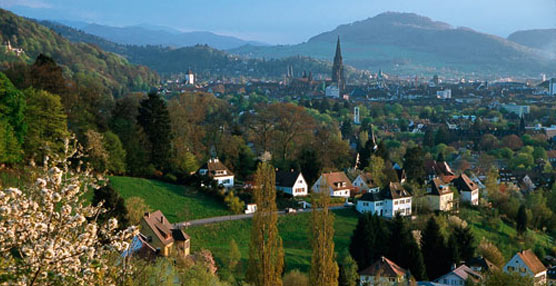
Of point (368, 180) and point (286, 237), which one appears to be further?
point (368, 180)

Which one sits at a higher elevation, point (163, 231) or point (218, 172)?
point (163, 231)

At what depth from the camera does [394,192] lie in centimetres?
3850

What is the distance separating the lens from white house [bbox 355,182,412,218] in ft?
123

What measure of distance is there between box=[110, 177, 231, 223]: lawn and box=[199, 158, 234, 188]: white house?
2547mm

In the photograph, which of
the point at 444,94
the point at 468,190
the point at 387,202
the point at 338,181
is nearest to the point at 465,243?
the point at 387,202

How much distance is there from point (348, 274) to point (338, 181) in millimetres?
15519

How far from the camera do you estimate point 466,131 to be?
287ft

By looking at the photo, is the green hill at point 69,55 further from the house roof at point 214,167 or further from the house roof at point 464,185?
the house roof at point 464,185

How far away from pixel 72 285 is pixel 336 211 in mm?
30904

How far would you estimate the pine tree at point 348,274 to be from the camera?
84.7ft

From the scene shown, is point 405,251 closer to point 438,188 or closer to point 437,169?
point 438,188

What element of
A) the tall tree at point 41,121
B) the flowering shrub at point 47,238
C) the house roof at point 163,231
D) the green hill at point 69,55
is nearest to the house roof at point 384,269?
the house roof at point 163,231

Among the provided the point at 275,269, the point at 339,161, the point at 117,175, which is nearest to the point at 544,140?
the point at 339,161

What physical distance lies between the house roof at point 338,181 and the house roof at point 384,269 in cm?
1207
